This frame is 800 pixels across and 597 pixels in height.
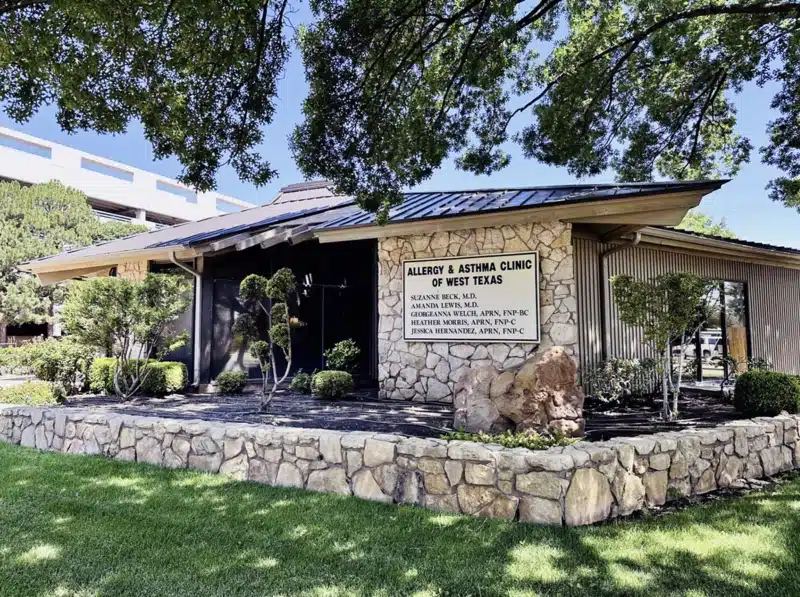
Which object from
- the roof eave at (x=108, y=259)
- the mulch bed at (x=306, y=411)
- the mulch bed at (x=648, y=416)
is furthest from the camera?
the roof eave at (x=108, y=259)

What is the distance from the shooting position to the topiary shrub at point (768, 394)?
21.7 feet

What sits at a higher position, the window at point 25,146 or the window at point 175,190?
the window at point 175,190

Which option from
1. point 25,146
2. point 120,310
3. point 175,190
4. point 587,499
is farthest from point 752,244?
point 175,190

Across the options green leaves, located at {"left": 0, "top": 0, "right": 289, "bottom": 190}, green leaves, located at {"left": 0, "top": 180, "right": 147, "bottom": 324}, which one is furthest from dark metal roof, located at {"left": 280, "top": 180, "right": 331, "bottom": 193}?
green leaves, located at {"left": 0, "top": 180, "right": 147, "bottom": 324}

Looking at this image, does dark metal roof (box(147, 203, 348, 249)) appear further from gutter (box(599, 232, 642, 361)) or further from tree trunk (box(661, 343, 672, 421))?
tree trunk (box(661, 343, 672, 421))

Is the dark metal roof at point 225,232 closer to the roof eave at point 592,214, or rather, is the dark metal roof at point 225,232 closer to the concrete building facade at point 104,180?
the roof eave at point 592,214

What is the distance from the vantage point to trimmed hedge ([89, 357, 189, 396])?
982 centimetres

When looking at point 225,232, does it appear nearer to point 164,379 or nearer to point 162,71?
point 164,379

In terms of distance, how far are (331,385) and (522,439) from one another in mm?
4712

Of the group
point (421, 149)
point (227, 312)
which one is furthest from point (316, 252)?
point (421, 149)

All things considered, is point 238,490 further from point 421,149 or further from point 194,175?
point 421,149

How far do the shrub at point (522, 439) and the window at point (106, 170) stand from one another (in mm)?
41032

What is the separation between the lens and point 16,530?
4.27 m

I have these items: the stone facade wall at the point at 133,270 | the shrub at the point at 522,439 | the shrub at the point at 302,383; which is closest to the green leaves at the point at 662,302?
the shrub at the point at 522,439
